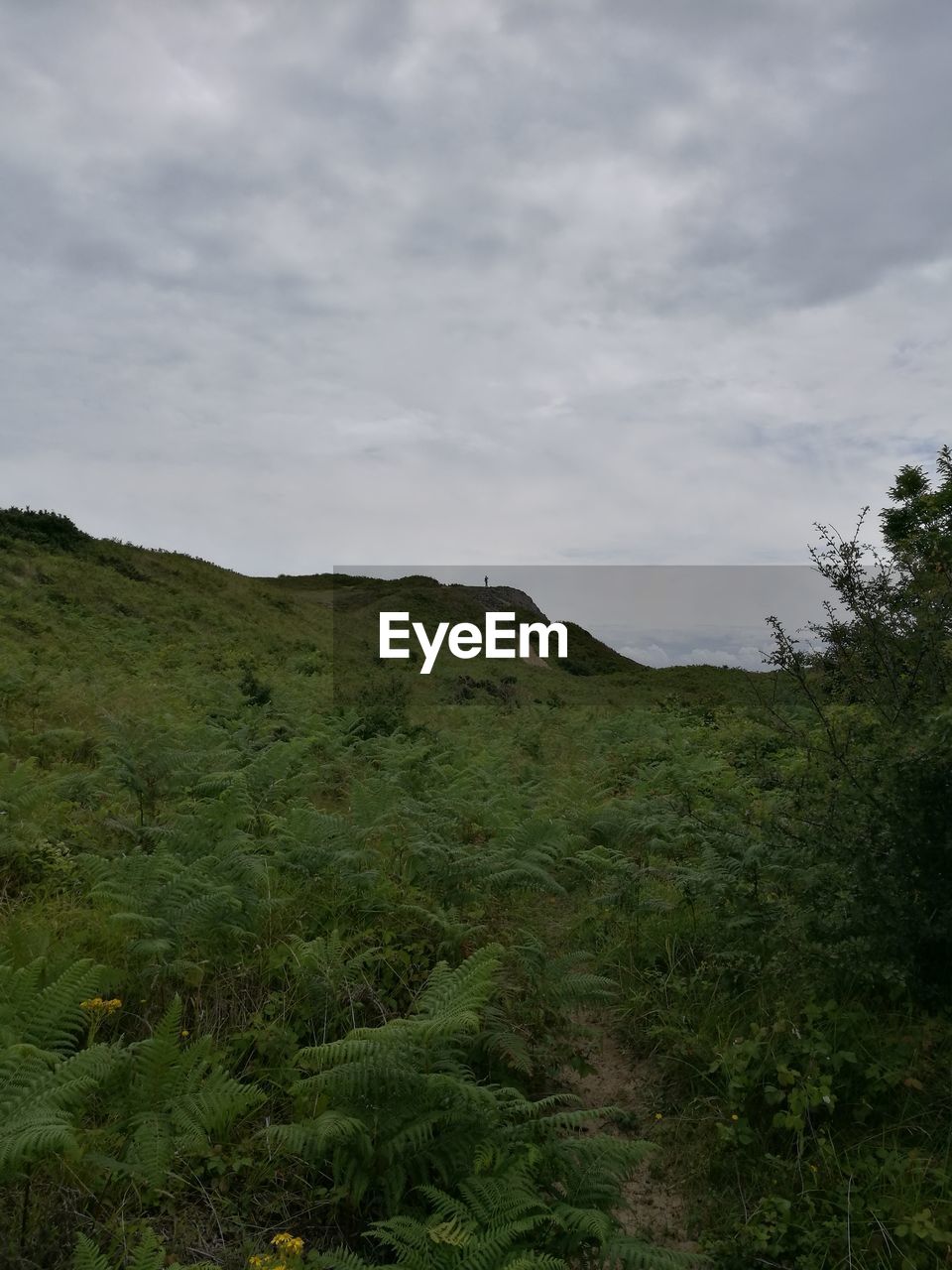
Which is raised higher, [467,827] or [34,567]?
[34,567]

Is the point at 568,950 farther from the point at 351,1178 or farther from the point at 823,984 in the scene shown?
the point at 351,1178

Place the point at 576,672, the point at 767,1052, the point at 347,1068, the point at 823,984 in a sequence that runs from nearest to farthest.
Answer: the point at 347,1068, the point at 767,1052, the point at 823,984, the point at 576,672

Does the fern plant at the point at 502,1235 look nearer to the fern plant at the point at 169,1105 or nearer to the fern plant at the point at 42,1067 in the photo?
the fern plant at the point at 169,1105

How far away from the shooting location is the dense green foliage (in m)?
3.13

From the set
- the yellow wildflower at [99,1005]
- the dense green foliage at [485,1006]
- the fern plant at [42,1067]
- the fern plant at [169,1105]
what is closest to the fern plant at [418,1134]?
the dense green foliage at [485,1006]

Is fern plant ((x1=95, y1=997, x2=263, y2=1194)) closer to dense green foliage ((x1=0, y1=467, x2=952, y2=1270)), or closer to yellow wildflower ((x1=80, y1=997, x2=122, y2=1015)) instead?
dense green foliage ((x1=0, y1=467, x2=952, y2=1270))

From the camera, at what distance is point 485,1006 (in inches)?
177

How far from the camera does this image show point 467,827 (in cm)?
786

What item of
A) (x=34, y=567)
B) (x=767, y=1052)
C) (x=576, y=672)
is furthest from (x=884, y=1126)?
(x=576, y=672)

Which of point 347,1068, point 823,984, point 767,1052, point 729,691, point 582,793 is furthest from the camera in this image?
point 729,691

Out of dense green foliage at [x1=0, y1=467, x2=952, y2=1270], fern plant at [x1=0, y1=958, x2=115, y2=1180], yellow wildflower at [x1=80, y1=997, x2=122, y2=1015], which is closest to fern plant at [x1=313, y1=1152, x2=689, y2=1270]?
dense green foliage at [x1=0, y1=467, x2=952, y2=1270]

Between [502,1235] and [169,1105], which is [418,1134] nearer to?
[502,1235]

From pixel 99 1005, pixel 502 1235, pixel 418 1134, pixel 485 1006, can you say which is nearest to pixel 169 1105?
pixel 99 1005

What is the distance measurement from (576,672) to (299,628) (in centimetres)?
1599
